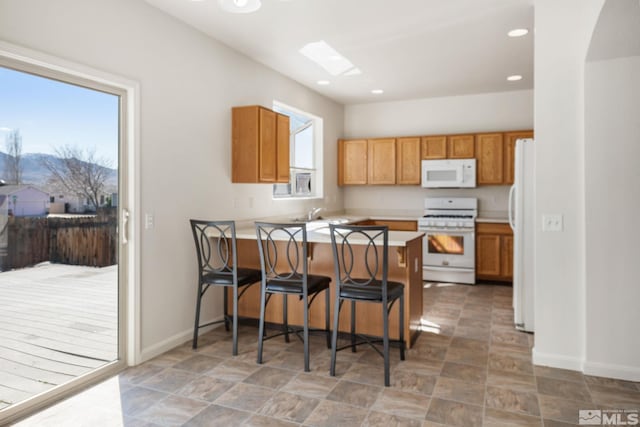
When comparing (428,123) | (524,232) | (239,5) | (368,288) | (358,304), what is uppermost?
(428,123)

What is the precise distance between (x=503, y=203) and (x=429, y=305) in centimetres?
241

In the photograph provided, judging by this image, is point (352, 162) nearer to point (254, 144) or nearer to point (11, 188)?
point (254, 144)

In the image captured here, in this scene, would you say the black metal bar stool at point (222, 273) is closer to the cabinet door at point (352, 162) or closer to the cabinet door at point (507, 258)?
the cabinet door at point (352, 162)

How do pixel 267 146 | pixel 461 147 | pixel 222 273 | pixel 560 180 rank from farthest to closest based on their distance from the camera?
pixel 461 147 < pixel 267 146 < pixel 222 273 < pixel 560 180

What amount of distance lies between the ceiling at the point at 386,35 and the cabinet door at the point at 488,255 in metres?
2.08

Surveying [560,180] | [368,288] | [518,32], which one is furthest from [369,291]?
[518,32]

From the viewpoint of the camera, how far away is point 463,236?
19.4ft

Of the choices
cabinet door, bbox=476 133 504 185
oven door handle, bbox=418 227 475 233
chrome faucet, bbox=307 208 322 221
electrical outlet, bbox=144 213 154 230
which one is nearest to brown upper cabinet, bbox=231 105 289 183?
electrical outlet, bbox=144 213 154 230

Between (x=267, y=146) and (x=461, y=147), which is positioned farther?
(x=461, y=147)

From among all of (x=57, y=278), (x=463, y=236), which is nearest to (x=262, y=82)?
(x=57, y=278)

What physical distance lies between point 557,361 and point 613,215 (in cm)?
109

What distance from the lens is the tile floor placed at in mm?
2416

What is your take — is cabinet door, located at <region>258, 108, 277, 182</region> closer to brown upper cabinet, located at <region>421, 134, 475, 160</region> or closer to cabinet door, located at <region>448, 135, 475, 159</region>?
brown upper cabinet, located at <region>421, 134, 475, 160</region>

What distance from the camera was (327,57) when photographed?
4.64m
